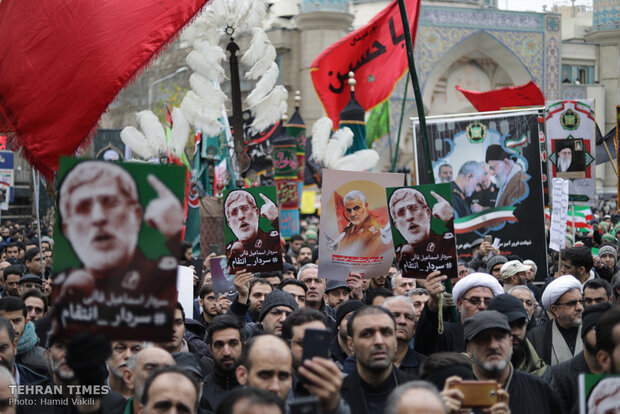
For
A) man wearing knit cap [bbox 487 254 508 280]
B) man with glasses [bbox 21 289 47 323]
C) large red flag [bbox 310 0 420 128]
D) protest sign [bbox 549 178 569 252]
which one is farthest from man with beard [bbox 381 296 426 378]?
large red flag [bbox 310 0 420 128]

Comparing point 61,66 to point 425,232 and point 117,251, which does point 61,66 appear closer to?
point 425,232

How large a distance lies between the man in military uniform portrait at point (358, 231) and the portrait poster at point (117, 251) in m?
3.79

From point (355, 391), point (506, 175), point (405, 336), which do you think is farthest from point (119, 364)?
point (506, 175)

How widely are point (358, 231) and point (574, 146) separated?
569cm

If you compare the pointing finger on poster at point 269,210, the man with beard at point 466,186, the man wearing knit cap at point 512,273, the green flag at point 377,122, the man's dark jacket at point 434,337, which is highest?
the green flag at point 377,122

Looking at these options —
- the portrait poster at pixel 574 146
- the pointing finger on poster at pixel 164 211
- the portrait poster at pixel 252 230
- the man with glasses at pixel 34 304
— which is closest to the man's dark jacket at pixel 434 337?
the portrait poster at pixel 252 230

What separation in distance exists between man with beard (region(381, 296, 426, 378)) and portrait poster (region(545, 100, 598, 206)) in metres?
6.56

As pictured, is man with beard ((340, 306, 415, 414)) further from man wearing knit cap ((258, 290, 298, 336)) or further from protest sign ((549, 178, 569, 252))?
protest sign ((549, 178, 569, 252))

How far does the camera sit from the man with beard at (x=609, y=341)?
3.98 m

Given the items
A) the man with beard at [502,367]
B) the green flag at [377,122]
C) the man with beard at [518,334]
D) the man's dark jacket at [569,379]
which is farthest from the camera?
the green flag at [377,122]

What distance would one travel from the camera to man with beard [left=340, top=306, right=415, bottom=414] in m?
4.29

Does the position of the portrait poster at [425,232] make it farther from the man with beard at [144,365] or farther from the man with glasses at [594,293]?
the man with beard at [144,365]

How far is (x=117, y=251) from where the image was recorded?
129 inches

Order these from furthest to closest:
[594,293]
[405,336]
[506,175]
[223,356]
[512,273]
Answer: [506,175] → [512,273] → [594,293] → [405,336] → [223,356]
